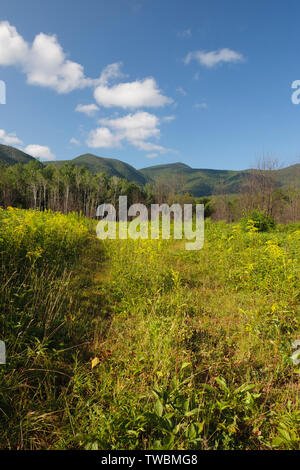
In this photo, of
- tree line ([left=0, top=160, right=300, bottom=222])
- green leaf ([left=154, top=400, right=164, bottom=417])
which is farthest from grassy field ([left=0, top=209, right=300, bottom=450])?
tree line ([left=0, top=160, right=300, bottom=222])

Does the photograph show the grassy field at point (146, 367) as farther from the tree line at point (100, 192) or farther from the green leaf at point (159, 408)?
the tree line at point (100, 192)

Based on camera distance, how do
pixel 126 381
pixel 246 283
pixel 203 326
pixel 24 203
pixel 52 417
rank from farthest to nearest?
pixel 24 203 → pixel 246 283 → pixel 203 326 → pixel 126 381 → pixel 52 417

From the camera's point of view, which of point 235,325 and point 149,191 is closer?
A: point 235,325

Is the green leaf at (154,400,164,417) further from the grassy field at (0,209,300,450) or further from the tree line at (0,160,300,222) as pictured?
the tree line at (0,160,300,222)

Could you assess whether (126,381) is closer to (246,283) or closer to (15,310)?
(15,310)

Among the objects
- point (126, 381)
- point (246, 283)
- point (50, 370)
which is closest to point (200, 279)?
point (246, 283)

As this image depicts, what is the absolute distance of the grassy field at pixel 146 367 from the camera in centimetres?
151

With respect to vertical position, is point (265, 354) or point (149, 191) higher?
point (149, 191)

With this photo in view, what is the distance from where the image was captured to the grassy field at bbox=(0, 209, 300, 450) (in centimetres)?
151

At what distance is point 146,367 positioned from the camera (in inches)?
82.0

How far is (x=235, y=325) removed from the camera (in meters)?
3.01

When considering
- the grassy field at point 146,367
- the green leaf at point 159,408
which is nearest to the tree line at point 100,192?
the grassy field at point 146,367
